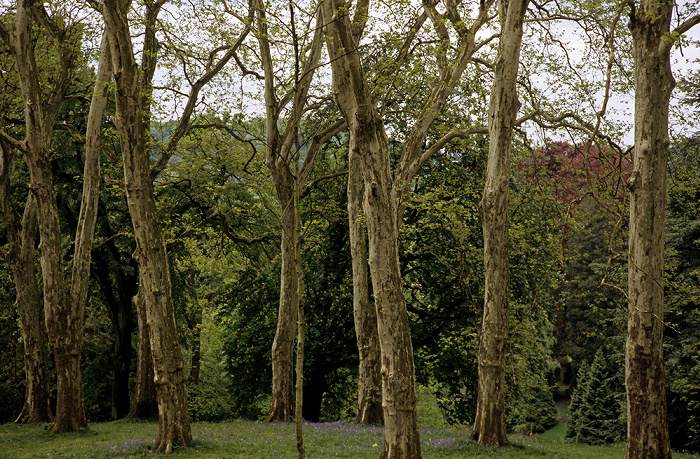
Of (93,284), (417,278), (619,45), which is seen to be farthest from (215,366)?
(619,45)

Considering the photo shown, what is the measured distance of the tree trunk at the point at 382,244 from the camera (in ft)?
25.4

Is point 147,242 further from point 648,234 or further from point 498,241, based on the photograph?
point 648,234

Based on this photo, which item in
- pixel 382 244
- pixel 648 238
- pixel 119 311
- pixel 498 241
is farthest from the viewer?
pixel 119 311

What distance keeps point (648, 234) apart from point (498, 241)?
360 centimetres

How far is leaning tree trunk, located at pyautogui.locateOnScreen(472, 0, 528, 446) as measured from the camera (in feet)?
37.4

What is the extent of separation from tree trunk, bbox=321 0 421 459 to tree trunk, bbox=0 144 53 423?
11705mm

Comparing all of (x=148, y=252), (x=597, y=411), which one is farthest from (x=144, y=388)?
(x=597, y=411)

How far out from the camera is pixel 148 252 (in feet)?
34.7

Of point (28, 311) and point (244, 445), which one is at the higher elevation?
point (28, 311)

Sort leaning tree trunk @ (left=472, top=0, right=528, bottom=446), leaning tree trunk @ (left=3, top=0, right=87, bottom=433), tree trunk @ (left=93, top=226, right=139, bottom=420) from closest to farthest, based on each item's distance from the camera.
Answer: leaning tree trunk @ (left=472, top=0, right=528, bottom=446)
leaning tree trunk @ (left=3, top=0, right=87, bottom=433)
tree trunk @ (left=93, top=226, right=139, bottom=420)

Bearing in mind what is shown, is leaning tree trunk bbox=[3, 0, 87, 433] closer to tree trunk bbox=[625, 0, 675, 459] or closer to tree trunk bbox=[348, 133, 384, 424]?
tree trunk bbox=[348, 133, 384, 424]

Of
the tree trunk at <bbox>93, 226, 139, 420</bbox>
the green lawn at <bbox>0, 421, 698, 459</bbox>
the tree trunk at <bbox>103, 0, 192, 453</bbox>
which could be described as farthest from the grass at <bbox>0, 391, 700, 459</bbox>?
the tree trunk at <bbox>93, 226, 139, 420</bbox>

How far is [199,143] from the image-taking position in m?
19.5

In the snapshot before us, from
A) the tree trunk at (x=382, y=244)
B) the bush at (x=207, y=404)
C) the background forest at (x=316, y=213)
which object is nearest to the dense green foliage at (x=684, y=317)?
the background forest at (x=316, y=213)
